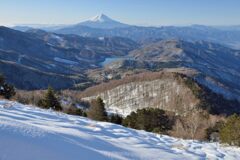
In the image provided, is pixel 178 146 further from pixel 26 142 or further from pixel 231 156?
pixel 26 142

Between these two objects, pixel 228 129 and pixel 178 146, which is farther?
pixel 228 129

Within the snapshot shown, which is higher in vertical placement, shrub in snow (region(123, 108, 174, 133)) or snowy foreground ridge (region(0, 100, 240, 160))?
snowy foreground ridge (region(0, 100, 240, 160))

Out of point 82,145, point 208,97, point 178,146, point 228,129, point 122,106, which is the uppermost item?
point 82,145

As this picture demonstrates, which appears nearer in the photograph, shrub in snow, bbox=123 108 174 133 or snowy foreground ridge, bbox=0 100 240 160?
snowy foreground ridge, bbox=0 100 240 160

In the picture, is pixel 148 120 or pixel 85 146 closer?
pixel 85 146

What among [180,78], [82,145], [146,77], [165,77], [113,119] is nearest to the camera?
[82,145]

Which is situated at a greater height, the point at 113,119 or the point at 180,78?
the point at 113,119

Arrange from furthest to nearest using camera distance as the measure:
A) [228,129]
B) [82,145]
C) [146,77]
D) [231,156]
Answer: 1. [146,77]
2. [228,129]
3. [231,156]
4. [82,145]

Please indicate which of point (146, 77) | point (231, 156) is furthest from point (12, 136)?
point (146, 77)

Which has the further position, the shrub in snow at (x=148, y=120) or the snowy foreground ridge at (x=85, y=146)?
the shrub in snow at (x=148, y=120)

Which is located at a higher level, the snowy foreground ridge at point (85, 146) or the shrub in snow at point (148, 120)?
the snowy foreground ridge at point (85, 146)

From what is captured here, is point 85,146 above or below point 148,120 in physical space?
above
